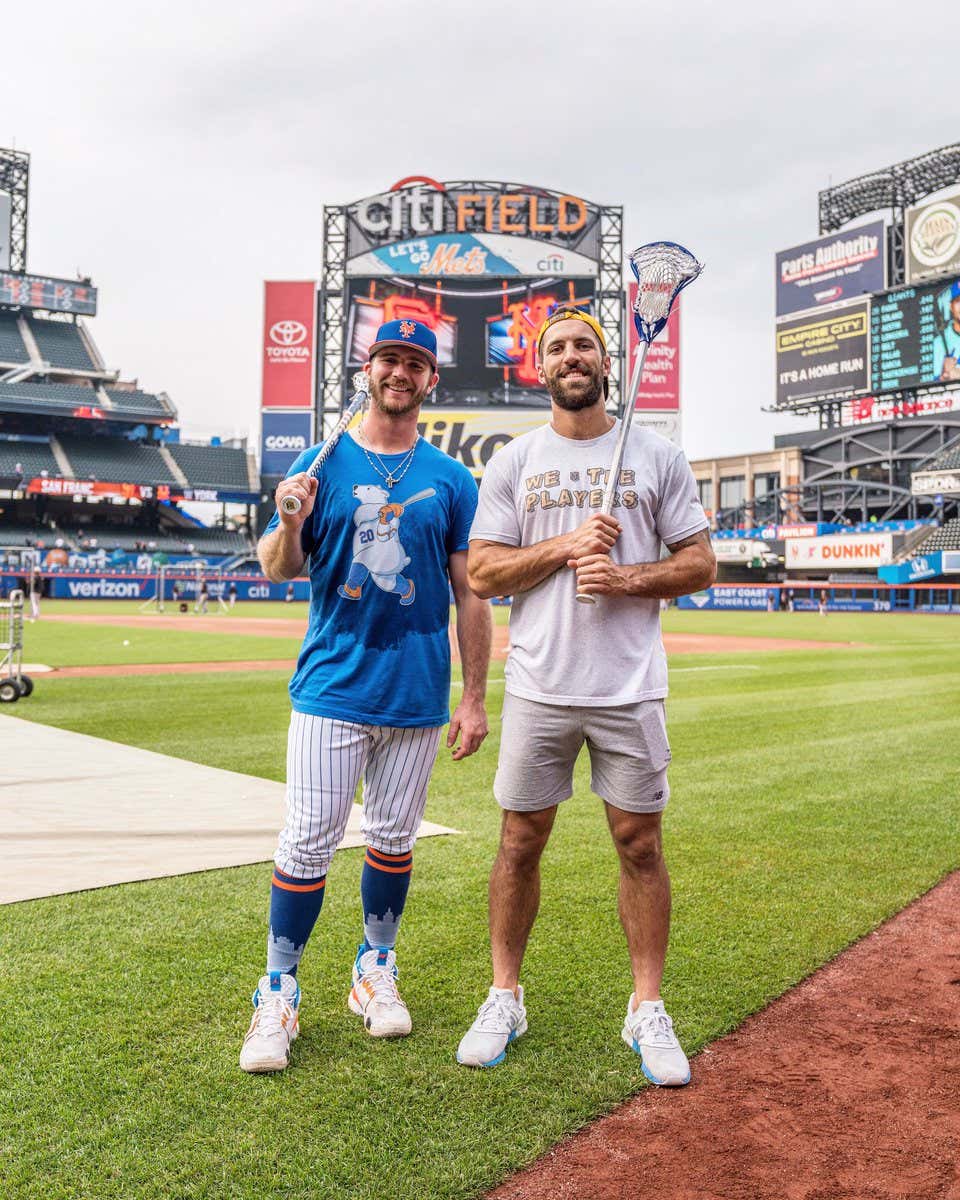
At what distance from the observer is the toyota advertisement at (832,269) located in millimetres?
57281

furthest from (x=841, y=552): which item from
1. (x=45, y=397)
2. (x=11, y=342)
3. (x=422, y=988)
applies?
(x=422, y=988)

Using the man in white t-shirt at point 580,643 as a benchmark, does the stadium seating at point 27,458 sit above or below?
above

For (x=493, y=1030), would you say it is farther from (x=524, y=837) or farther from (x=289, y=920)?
(x=289, y=920)

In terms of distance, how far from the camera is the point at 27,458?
185 ft

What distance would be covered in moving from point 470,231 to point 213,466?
25.2 meters

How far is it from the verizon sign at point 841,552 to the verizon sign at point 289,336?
30280 mm

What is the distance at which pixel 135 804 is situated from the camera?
5.94m

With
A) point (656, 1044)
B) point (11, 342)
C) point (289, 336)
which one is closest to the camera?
point (656, 1044)

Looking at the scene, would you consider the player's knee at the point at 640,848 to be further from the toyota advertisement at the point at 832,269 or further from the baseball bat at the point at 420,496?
the toyota advertisement at the point at 832,269

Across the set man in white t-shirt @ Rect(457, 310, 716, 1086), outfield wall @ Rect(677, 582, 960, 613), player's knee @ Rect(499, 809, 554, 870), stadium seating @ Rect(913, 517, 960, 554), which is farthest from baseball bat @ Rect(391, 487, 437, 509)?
stadium seating @ Rect(913, 517, 960, 554)

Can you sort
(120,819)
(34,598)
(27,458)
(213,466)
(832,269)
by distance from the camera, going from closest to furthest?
(120,819) → (34,598) → (27,458) → (832,269) → (213,466)

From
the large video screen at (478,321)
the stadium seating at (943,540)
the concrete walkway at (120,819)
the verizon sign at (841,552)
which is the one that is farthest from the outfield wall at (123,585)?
the concrete walkway at (120,819)

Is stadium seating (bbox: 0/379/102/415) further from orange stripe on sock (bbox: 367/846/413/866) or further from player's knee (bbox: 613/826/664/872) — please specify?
player's knee (bbox: 613/826/664/872)

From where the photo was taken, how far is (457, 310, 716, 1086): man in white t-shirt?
2939mm
